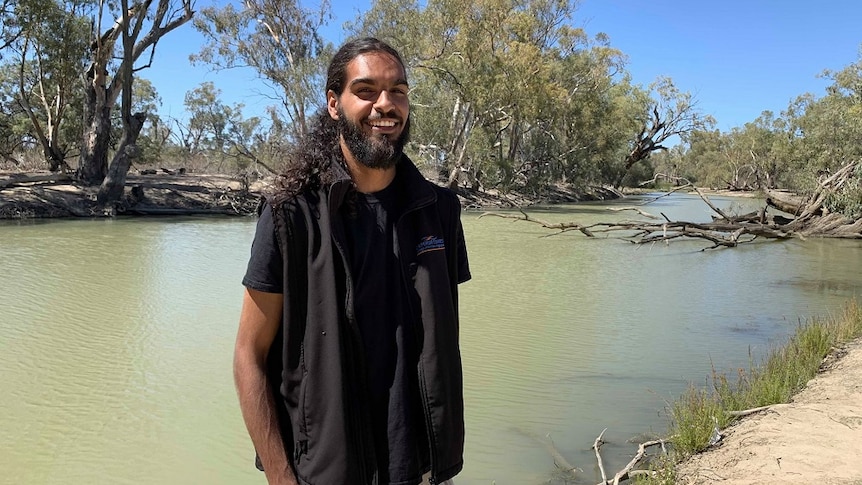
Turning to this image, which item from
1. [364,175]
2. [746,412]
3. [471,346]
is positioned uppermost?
[364,175]

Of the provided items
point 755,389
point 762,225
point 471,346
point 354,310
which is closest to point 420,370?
point 354,310

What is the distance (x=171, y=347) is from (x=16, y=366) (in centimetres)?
121

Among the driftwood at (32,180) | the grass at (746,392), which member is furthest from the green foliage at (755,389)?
the driftwood at (32,180)

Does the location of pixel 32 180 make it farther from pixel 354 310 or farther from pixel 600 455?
pixel 354 310

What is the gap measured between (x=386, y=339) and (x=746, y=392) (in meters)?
3.46

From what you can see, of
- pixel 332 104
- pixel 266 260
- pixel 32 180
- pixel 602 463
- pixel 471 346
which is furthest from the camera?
pixel 32 180

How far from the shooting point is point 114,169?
738 inches

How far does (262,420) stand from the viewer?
130 cm

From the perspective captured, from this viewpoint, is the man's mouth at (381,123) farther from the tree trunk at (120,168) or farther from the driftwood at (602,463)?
the tree trunk at (120,168)

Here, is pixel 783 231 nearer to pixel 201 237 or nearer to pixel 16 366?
pixel 201 237

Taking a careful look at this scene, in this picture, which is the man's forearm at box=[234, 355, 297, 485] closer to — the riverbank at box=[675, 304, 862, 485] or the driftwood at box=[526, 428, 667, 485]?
the driftwood at box=[526, 428, 667, 485]

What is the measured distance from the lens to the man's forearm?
130 centimetres

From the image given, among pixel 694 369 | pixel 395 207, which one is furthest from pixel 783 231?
pixel 395 207

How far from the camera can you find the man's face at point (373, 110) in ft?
4.60
